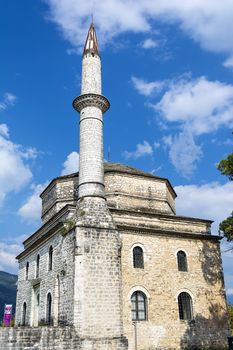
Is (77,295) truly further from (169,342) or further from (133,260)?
(169,342)

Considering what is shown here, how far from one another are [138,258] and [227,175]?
17.7 ft

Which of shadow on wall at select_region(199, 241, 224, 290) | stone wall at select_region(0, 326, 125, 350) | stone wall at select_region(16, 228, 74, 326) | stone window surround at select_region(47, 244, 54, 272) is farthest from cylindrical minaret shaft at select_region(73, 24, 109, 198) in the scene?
shadow on wall at select_region(199, 241, 224, 290)

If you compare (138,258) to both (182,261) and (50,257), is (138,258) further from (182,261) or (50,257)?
(50,257)

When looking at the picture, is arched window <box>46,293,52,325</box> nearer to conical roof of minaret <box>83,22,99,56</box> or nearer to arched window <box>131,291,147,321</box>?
arched window <box>131,291,147,321</box>

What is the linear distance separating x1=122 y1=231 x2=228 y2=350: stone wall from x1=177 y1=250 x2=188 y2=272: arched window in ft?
0.61

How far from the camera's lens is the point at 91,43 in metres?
19.3

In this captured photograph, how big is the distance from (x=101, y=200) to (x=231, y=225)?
556cm

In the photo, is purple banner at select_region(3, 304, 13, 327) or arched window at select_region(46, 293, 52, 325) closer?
arched window at select_region(46, 293, 52, 325)

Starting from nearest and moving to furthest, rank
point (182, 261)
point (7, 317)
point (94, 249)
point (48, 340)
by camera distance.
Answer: point (48, 340) → point (94, 249) → point (182, 261) → point (7, 317)

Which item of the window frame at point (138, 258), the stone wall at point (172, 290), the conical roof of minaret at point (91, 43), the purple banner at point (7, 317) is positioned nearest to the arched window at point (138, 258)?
the window frame at point (138, 258)

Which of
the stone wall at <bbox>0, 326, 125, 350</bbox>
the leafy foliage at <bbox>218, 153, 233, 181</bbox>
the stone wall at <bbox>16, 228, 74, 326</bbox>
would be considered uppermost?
the leafy foliage at <bbox>218, 153, 233, 181</bbox>

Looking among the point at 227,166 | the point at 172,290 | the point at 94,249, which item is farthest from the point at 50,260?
the point at 227,166

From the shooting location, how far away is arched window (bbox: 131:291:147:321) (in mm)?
15656

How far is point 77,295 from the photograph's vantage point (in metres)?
13.6
